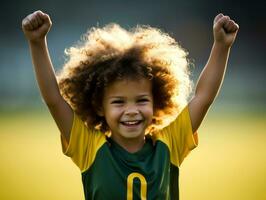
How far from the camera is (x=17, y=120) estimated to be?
7.14 metres

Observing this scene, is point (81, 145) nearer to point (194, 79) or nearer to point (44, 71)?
point (44, 71)

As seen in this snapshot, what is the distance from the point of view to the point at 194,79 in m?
8.32

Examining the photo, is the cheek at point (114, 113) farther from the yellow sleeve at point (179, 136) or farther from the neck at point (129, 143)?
the yellow sleeve at point (179, 136)

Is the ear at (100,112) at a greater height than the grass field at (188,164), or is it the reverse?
the grass field at (188,164)

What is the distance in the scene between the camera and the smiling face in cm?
A: 234

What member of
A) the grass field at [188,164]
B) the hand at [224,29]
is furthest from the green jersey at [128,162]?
the grass field at [188,164]

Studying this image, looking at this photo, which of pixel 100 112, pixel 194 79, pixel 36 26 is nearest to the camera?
pixel 36 26

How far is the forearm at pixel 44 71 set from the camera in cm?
229

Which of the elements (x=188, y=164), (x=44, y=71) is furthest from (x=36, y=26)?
(x=188, y=164)

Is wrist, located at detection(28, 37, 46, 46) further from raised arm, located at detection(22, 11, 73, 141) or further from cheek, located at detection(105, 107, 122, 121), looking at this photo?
cheek, located at detection(105, 107, 122, 121)

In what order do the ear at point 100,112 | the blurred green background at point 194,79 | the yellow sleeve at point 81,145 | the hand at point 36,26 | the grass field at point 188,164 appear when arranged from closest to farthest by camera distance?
the hand at point 36,26 → the yellow sleeve at point 81,145 → the ear at point 100,112 → the grass field at point 188,164 → the blurred green background at point 194,79

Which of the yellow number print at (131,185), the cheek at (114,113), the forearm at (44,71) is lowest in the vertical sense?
the yellow number print at (131,185)

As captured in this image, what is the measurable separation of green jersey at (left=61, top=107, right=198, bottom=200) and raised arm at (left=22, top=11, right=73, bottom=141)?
5 cm

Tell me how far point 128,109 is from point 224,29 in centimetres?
47
